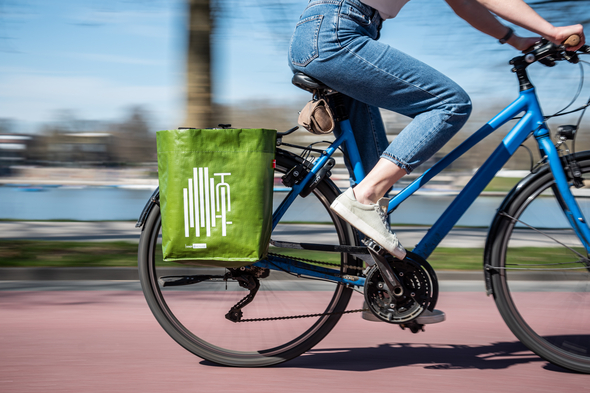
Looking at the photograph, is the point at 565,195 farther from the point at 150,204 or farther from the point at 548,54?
the point at 150,204

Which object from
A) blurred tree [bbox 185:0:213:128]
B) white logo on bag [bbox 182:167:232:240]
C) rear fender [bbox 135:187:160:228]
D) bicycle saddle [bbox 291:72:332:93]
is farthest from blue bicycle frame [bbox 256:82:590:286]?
blurred tree [bbox 185:0:213:128]

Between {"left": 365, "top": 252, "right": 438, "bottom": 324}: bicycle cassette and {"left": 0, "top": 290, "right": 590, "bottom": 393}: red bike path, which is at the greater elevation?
{"left": 365, "top": 252, "right": 438, "bottom": 324}: bicycle cassette

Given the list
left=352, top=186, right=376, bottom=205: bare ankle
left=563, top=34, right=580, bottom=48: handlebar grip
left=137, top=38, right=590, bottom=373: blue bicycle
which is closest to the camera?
left=563, top=34, right=580, bottom=48: handlebar grip

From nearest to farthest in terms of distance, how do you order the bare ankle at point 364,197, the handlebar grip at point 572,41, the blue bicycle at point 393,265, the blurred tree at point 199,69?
the handlebar grip at point 572,41 < the bare ankle at point 364,197 < the blue bicycle at point 393,265 < the blurred tree at point 199,69

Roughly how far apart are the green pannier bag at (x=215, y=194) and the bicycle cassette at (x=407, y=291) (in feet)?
1.84

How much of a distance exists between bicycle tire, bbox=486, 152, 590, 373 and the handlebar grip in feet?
1.58

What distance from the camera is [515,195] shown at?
2473mm

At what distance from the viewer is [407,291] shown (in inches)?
94.6

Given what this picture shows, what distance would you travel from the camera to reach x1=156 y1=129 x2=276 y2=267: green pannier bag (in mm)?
2230

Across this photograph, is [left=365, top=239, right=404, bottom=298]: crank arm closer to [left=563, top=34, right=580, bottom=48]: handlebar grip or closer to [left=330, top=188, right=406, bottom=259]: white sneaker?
[left=330, top=188, right=406, bottom=259]: white sneaker

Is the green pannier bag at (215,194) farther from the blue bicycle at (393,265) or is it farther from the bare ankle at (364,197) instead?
the bare ankle at (364,197)

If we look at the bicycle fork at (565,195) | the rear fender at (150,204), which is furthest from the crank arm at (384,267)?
the rear fender at (150,204)

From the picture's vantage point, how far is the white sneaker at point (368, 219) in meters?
2.31

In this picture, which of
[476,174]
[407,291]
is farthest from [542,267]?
[407,291]
